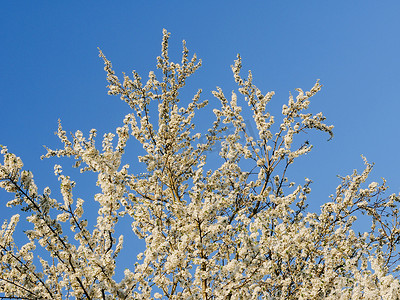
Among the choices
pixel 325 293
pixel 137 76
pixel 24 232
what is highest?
pixel 137 76

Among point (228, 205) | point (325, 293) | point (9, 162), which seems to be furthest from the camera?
point (228, 205)

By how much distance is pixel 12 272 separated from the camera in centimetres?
581

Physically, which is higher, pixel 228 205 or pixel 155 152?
pixel 155 152

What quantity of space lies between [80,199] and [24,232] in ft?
2.68

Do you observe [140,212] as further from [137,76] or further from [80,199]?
[137,76]

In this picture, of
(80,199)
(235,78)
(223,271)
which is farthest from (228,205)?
(235,78)

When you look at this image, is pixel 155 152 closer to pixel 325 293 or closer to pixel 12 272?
pixel 12 272

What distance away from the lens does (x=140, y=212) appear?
6.80 meters

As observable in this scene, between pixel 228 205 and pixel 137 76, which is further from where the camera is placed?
pixel 137 76

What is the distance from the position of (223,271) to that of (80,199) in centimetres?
234

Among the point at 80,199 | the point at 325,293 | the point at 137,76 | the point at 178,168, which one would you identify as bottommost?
the point at 325,293

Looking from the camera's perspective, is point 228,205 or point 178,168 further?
point 178,168

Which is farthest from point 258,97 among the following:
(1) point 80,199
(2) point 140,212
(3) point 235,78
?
(1) point 80,199

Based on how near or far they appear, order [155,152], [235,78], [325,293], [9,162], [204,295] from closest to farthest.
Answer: [9,162], [204,295], [325,293], [155,152], [235,78]
